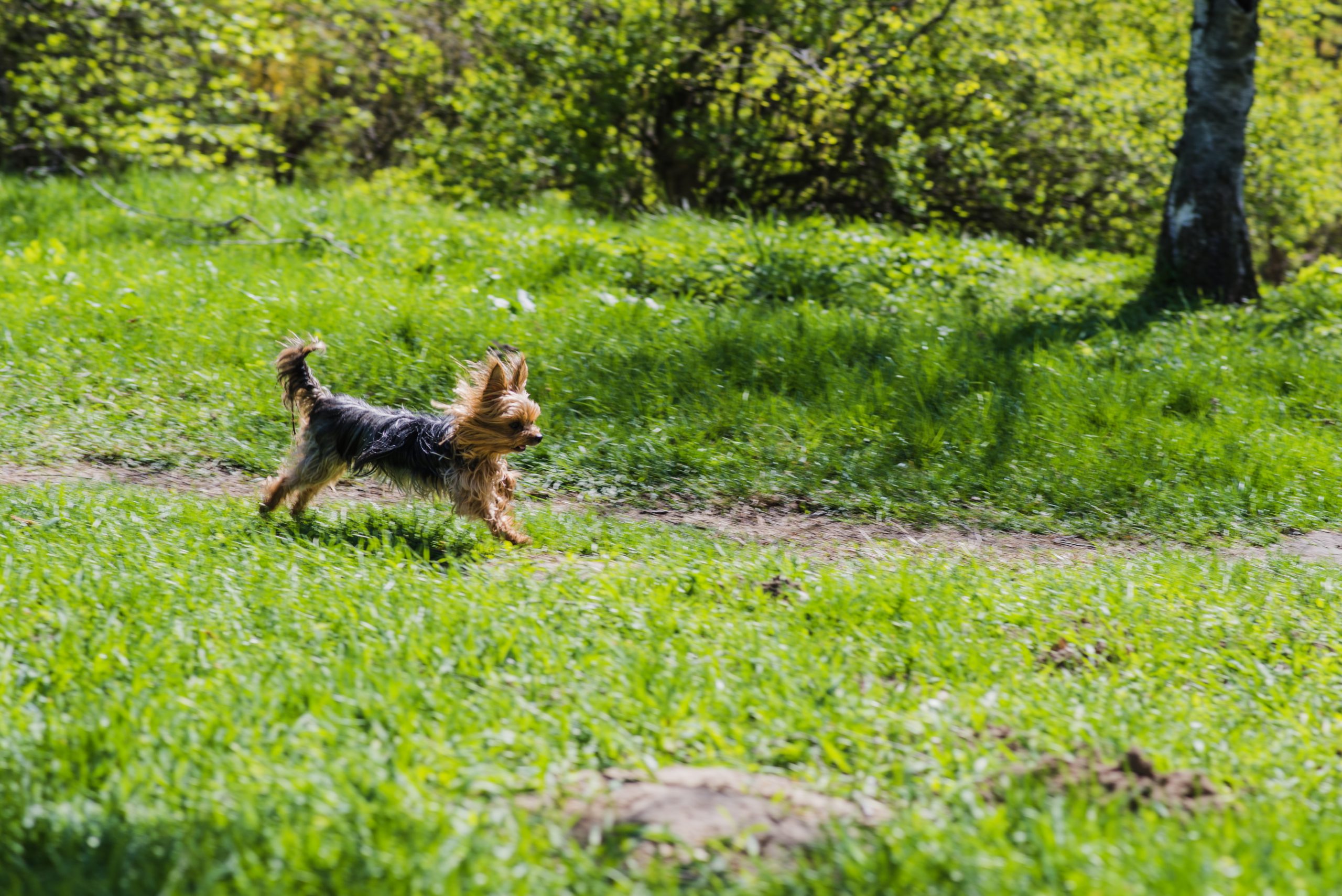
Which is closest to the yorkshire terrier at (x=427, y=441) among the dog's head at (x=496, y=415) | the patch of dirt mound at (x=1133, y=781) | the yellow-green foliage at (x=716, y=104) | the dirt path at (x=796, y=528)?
the dog's head at (x=496, y=415)

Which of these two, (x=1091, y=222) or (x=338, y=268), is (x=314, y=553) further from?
(x=1091, y=222)

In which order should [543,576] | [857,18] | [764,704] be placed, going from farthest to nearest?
[857,18] < [543,576] < [764,704]

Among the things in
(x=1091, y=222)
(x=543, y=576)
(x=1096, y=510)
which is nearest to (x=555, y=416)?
(x=543, y=576)

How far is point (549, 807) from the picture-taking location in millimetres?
3236

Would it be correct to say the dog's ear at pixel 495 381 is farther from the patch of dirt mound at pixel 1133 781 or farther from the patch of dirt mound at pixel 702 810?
the patch of dirt mound at pixel 1133 781

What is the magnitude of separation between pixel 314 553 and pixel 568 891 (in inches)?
113

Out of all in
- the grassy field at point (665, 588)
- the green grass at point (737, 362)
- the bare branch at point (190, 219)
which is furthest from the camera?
the bare branch at point (190, 219)

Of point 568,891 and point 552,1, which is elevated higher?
point 552,1

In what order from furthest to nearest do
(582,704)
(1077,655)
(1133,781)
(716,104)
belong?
(716,104) < (1077,655) < (582,704) < (1133,781)

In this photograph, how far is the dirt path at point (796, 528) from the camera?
6207mm

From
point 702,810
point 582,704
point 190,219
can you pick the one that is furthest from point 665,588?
point 190,219

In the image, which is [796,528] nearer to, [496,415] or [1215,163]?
[496,415]

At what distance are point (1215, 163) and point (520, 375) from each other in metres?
7.26

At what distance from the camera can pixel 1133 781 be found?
3355mm
